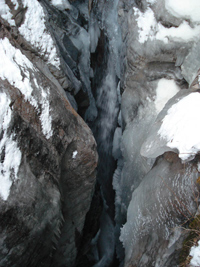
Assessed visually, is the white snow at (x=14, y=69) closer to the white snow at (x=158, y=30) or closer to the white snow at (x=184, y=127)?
the white snow at (x=184, y=127)

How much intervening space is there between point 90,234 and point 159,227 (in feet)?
6.04

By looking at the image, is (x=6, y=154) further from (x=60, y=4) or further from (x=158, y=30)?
(x=60, y=4)

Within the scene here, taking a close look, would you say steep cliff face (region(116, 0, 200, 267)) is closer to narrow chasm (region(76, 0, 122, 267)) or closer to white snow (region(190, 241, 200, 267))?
white snow (region(190, 241, 200, 267))

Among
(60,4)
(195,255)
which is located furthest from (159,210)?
(60,4)

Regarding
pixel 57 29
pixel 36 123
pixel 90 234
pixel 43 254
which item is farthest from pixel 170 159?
pixel 57 29

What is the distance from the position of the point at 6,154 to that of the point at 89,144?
42.2 inches

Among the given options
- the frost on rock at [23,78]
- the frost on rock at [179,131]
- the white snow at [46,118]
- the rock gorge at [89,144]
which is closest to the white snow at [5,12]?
the rock gorge at [89,144]

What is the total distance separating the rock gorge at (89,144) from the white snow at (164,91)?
0.02 metres

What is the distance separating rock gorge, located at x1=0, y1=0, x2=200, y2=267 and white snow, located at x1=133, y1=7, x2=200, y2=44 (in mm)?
15

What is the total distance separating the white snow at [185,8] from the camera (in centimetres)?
321

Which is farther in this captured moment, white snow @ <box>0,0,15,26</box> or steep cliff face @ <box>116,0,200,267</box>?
white snow @ <box>0,0,15,26</box>

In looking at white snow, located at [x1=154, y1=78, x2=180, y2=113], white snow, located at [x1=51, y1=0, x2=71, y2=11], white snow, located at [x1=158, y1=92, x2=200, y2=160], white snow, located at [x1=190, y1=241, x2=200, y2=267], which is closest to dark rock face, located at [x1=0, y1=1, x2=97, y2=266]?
white snow, located at [x1=158, y1=92, x2=200, y2=160]

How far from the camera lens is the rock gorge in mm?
2082

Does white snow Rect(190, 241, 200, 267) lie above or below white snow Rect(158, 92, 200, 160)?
below
